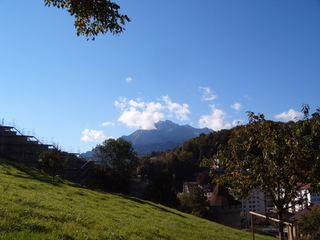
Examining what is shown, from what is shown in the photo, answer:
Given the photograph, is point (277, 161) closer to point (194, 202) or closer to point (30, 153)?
point (194, 202)

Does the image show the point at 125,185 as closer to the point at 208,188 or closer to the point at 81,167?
the point at 81,167

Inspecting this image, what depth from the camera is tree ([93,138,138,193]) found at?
51375 mm

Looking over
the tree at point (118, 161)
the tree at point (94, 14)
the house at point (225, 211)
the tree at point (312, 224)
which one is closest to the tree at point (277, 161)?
the tree at point (94, 14)

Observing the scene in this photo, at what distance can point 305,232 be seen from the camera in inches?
1961

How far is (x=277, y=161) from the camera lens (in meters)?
11.1

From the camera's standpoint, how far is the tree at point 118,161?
51375mm

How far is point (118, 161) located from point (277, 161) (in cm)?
4321

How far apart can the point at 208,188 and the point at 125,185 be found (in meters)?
64.2

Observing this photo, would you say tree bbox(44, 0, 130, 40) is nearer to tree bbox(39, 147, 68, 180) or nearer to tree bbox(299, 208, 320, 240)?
tree bbox(39, 147, 68, 180)

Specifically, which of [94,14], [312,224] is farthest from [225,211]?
[94,14]

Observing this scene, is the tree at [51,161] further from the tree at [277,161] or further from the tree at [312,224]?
the tree at [312,224]

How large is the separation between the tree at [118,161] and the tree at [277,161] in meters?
40.1

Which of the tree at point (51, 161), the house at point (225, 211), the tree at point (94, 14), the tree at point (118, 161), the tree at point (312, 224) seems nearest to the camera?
the tree at point (94, 14)

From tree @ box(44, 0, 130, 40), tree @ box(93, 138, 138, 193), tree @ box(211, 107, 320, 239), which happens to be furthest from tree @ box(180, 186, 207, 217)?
tree @ box(44, 0, 130, 40)
